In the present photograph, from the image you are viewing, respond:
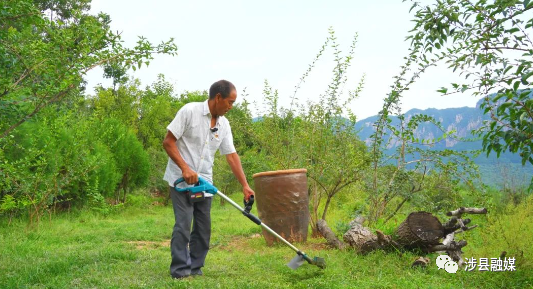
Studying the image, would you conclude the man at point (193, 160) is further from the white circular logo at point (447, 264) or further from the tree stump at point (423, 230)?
the white circular logo at point (447, 264)

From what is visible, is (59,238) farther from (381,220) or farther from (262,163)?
(381,220)

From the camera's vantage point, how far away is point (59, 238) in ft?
24.1

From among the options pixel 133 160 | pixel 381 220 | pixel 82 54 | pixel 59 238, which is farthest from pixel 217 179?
pixel 82 54

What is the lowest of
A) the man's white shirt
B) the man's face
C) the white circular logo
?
the white circular logo

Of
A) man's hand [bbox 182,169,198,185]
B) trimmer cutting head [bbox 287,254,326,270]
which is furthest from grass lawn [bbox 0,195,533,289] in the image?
man's hand [bbox 182,169,198,185]

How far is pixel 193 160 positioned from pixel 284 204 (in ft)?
8.52

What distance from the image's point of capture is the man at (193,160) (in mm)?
4426

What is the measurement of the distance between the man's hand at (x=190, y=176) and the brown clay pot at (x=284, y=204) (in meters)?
2.68

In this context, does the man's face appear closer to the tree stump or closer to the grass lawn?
the grass lawn

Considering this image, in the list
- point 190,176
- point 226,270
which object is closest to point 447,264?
point 226,270

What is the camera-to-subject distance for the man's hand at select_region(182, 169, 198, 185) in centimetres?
431

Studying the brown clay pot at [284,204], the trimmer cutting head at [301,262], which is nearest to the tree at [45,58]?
the trimmer cutting head at [301,262]

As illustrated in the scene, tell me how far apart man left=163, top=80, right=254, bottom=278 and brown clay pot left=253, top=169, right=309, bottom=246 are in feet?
6.93

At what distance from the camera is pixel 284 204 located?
6906mm
